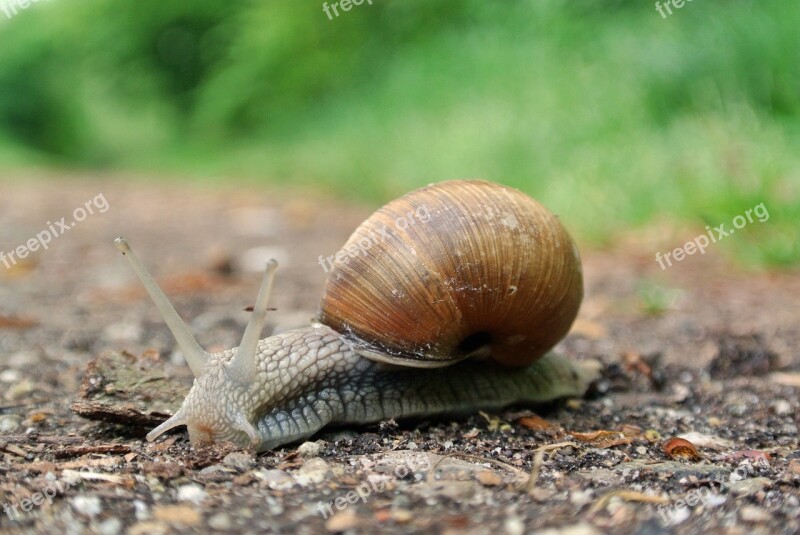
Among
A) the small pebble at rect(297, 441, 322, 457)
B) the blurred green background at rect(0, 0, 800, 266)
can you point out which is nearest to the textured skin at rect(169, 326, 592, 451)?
the small pebble at rect(297, 441, 322, 457)

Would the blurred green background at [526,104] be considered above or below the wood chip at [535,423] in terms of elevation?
above

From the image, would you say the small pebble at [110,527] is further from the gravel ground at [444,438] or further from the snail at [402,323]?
the snail at [402,323]

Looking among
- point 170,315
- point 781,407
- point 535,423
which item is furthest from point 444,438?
point 781,407

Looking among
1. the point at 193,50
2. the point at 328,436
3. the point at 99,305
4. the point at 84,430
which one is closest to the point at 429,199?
the point at 328,436

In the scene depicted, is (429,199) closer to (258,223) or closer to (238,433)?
(238,433)

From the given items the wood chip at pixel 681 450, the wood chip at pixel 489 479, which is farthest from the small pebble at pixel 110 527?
the wood chip at pixel 681 450

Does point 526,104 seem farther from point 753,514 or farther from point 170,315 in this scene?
point 753,514

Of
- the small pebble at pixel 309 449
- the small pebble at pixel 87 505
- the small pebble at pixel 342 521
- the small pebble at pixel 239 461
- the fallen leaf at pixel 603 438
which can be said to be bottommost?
the fallen leaf at pixel 603 438
